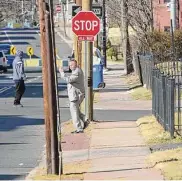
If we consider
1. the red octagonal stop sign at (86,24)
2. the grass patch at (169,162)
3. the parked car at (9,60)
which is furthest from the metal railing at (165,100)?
the parked car at (9,60)

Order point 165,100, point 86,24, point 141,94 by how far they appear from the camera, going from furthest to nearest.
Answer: point 141,94
point 86,24
point 165,100

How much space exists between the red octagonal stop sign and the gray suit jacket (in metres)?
1.29

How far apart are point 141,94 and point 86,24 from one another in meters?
9.62

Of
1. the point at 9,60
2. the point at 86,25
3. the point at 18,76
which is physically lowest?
the point at 9,60

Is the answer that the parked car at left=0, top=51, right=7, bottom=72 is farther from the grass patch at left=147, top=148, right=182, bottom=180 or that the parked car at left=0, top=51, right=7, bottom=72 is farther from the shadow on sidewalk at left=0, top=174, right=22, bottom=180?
the shadow on sidewalk at left=0, top=174, right=22, bottom=180

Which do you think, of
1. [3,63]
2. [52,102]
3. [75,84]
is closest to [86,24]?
[75,84]

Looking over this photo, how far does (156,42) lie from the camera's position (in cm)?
3070

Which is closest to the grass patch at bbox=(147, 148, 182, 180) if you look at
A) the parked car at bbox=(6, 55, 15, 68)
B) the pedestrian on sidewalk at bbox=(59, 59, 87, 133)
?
the pedestrian on sidewalk at bbox=(59, 59, 87, 133)

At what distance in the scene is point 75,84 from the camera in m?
15.0

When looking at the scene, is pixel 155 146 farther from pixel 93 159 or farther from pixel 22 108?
pixel 22 108

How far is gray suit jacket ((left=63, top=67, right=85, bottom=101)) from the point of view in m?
14.9

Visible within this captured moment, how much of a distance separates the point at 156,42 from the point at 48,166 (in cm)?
2097

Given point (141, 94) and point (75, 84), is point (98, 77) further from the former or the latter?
point (75, 84)

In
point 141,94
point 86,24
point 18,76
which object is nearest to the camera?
point 86,24
